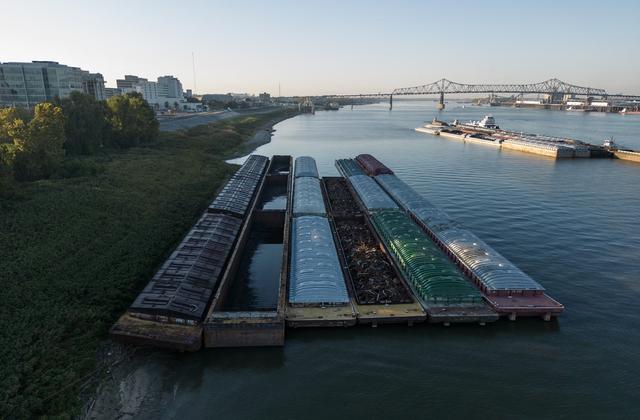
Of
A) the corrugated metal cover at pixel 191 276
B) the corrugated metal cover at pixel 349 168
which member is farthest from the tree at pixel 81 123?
the corrugated metal cover at pixel 349 168

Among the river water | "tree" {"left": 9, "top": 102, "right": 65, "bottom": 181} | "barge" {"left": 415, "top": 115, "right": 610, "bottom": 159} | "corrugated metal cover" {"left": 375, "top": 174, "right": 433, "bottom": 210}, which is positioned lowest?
the river water

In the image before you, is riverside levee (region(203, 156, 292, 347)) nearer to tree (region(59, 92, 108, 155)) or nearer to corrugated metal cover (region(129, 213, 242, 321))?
corrugated metal cover (region(129, 213, 242, 321))

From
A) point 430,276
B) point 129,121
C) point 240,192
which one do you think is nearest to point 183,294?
point 430,276

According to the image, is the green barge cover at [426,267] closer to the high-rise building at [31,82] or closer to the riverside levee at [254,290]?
the riverside levee at [254,290]

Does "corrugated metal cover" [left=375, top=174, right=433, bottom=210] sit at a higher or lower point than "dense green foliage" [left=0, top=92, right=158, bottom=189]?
lower

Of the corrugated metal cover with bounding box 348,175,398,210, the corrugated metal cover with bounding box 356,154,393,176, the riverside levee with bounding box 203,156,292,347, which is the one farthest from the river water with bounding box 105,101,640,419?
the corrugated metal cover with bounding box 356,154,393,176

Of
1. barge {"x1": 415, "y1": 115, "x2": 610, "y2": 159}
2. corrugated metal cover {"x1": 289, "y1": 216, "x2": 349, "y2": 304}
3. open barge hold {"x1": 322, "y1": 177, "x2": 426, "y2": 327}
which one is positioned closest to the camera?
open barge hold {"x1": 322, "y1": 177, "x2": 426, "y2": 327}

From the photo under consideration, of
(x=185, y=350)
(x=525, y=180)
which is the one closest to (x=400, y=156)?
(x=525, y=180)

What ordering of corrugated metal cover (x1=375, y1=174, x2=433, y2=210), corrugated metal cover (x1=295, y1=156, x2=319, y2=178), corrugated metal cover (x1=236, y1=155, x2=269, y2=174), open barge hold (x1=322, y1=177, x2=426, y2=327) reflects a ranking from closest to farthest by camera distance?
1. open barge hold (x1=322, y1=177, x2=426, y2=327)
2. corrugated metal cover (x1=375, y1=174, x2=433, y2=210)
3. corrugated metal cover (x1=295, y1=156, x2=319, y2=178)
4. corrugated metal cover (x1=236, y1=155, x2=269, y2=174)
